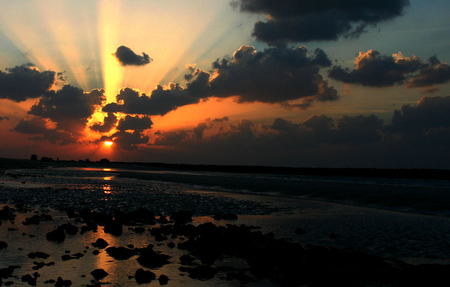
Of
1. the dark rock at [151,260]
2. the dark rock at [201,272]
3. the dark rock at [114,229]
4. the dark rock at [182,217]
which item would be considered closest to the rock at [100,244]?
the dark rock at [114,229]

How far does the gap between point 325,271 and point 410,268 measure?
2586 mm

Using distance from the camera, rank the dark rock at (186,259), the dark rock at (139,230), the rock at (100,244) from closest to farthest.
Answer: the dark rock at (186,259) < the rock at (100,244) < the dark rock at (139,230)

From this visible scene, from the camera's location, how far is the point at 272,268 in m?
10.3

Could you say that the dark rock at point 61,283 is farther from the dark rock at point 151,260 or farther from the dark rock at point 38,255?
the dark rock at point 38,255

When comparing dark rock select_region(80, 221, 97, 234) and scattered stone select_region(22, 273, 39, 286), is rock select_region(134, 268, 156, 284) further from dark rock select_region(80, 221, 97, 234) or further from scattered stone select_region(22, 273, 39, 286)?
dark rock select_region(80, 221, 97, 234)

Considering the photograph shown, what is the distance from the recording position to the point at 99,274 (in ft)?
29.7

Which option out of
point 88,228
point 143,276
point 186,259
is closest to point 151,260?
point 186,259

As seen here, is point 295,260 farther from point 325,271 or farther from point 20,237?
point 20,237

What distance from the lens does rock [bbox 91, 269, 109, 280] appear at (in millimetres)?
8989

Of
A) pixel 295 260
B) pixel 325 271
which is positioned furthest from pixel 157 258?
pixel 325 271

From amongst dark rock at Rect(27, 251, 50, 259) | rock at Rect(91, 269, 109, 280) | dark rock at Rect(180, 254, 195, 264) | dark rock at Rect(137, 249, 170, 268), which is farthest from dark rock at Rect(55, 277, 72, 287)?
dark rock at Rect(180, 254, 195, 264)

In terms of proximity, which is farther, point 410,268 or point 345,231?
point 345,231

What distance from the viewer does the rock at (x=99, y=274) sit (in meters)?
8.99

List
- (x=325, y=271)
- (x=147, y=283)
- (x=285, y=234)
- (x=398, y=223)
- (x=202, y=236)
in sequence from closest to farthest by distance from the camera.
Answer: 1. (x=147, y=283)
2. (x=325, y=271)
3. (x=202, y=236)
4. (x=285, y=234)
5. (x=398, y=223)
